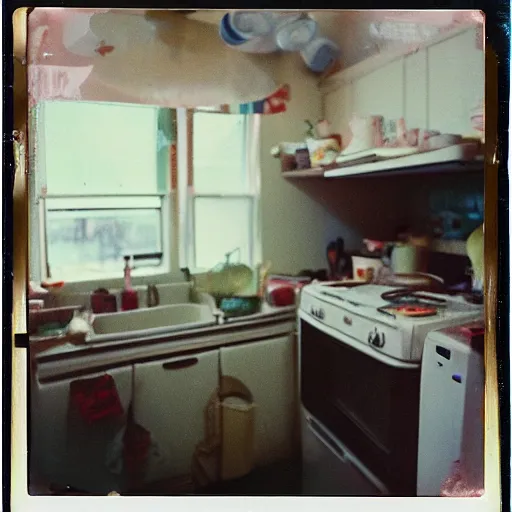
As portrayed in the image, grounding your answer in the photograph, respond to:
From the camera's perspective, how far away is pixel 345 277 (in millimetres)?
1290

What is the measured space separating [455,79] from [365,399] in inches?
30.0

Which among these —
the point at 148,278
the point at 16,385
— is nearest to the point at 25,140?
the point at 148,278

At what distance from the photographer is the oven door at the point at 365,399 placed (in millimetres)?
1243

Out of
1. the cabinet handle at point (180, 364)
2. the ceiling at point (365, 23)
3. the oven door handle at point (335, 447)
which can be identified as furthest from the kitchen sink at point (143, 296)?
the ceiling at point (365, 23)

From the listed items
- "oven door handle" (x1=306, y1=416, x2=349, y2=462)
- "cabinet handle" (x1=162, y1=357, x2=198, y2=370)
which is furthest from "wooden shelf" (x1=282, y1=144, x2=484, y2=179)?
"oven door handle" (x1=306, y1=416, x2=349, y2=462)

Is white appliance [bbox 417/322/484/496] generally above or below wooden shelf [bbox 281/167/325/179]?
below

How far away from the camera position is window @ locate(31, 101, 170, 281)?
4.15 feet

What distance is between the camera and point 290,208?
1.29 metres

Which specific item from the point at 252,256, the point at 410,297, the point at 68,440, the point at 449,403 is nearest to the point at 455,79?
the point at 410,297

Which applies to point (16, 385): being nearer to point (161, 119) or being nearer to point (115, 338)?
point (115, 338)

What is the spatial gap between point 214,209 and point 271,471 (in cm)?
64

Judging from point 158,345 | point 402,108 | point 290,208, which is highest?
point 402,108

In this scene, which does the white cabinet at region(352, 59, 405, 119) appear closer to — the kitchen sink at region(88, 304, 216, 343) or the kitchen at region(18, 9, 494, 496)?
the kitchen at region(18, 9, 494, 496)

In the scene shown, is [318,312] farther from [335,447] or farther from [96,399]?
[96,399]
